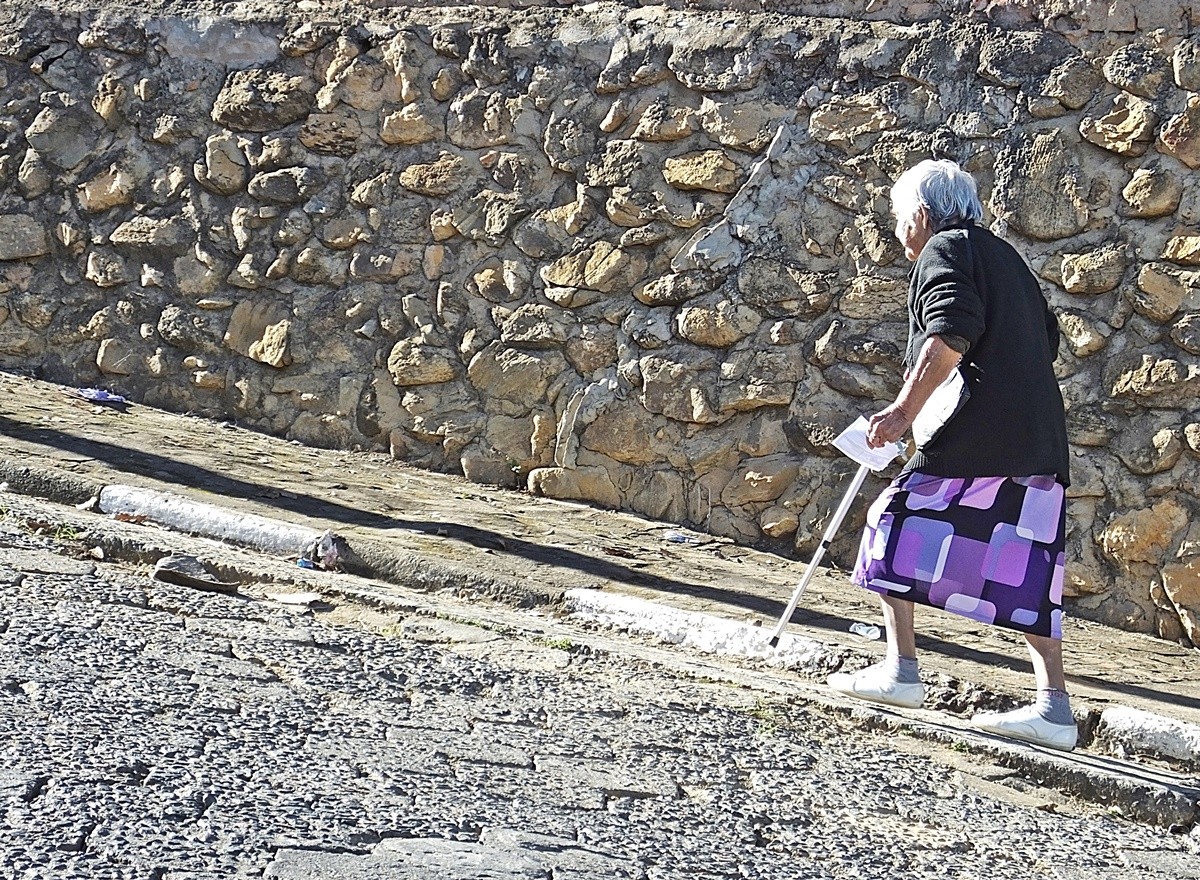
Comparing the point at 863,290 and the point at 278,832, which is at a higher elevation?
the point at 863,290

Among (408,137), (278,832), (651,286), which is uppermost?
(408,137)

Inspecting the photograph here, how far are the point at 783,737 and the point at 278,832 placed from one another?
1.46 meters

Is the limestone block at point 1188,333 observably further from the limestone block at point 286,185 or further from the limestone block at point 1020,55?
the limestone block at point 286,185

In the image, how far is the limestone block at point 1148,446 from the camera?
4.86 m

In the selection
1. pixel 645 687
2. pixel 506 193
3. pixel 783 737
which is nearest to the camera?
pixel 783 737

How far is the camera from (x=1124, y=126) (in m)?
5.09

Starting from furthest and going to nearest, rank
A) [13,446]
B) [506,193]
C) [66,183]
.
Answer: [66,183]
[506,193]
[13,446]

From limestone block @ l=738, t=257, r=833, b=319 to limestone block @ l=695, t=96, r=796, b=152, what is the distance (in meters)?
0.51

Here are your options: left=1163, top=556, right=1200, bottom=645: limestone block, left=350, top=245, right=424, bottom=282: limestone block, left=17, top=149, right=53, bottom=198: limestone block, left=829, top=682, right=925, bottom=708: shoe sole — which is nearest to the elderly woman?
left=829, top=682, right=925, bottom=708: shoe sole

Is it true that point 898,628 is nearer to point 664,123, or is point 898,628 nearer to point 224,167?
point 664,123

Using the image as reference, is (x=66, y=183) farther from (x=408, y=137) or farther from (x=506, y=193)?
(x=506, y=193)

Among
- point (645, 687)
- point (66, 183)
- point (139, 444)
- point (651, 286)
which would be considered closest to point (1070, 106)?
point (651, 286)

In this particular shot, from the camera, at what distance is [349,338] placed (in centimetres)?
664

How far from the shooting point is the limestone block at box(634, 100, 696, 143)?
601 cm
